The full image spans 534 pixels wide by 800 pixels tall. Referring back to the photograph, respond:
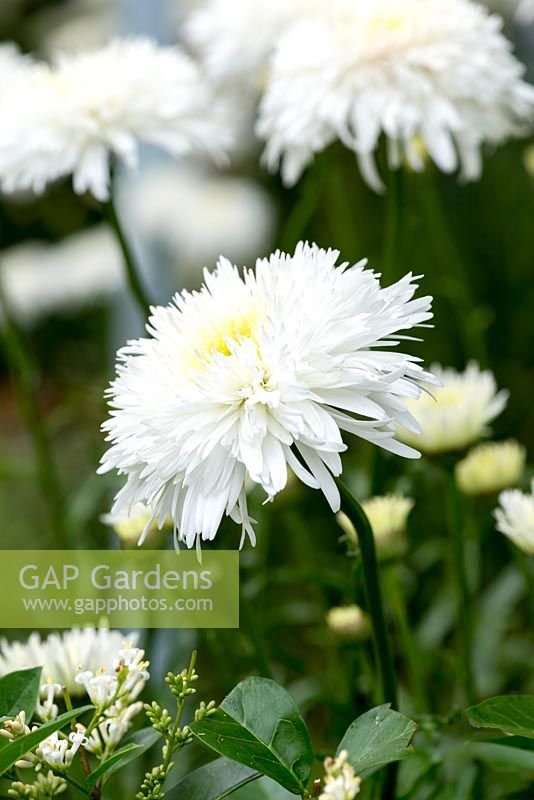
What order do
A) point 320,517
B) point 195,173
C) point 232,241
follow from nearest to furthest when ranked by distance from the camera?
point 320,517
point 232,241
point 195,173

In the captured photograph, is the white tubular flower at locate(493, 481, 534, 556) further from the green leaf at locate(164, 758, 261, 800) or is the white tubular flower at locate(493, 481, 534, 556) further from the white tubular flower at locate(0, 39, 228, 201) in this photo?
the white tubular flower at locate(0, 39, 228, 201)

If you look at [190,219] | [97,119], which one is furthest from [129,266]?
[190,219]

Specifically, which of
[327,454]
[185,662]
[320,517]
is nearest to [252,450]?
[327,454]

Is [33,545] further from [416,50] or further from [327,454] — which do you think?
[327,454]

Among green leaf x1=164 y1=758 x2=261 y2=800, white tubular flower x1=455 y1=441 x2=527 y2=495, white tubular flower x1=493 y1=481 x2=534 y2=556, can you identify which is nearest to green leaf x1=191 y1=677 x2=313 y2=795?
green leaf x1=164 y1=758 x2=261 y2=800

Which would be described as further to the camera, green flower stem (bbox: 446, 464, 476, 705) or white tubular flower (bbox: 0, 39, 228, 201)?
white tubular flower (bbox: 0, 39, 228, 201)
